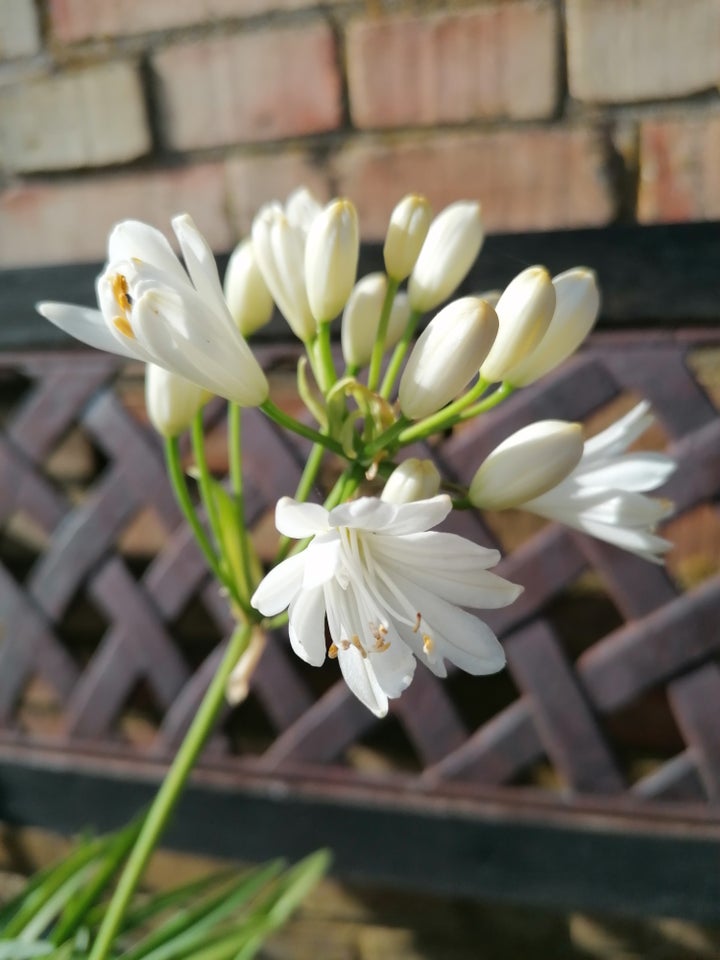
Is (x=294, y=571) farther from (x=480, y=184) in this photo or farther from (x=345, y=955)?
(x=345, y=955)

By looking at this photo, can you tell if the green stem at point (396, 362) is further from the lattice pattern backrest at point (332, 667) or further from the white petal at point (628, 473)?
the lattice pattern backrest at point (332, 667)

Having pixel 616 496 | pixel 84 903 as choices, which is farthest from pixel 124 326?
pixel 84 903

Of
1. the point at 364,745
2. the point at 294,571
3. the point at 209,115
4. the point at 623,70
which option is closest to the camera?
the point at 294,571

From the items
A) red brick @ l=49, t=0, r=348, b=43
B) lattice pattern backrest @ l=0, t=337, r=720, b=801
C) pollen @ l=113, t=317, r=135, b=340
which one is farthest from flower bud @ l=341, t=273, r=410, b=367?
red brick @ l=49, t=0, r=348, b=43

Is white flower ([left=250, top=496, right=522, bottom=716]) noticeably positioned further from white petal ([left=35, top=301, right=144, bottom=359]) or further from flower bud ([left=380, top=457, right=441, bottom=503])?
white petal ([left=35, top=301, right=144, bottom=359])

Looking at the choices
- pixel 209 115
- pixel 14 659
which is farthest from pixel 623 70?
pixel 14 659

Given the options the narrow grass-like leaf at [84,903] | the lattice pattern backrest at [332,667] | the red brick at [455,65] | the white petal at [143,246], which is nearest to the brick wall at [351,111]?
the red brick at [455,65]
